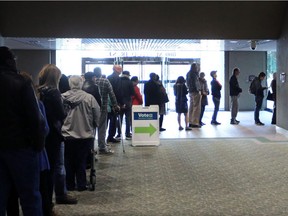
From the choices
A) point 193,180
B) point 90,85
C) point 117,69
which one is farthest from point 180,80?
point 193,180

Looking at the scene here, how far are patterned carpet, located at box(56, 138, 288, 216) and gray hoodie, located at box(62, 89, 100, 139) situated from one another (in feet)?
2.42

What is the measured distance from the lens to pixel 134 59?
16.5 meters

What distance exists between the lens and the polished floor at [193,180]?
Answer: 4453 millimetres

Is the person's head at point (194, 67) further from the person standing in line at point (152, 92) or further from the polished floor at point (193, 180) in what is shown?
the polished floor at point (193, 180)

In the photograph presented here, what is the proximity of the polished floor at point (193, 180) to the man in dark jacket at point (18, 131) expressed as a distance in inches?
54.6

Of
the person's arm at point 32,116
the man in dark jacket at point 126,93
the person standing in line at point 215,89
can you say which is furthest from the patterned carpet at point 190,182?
the person standing in line at point 215,89

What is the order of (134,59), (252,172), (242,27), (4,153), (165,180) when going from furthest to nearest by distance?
1. (134,59)
2. (242,27)
3. (252,172)
4. (165,180)
5. (4,153)

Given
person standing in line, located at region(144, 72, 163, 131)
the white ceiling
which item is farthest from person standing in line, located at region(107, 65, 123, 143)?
the white ceiling

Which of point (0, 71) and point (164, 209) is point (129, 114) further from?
point (0, 71)

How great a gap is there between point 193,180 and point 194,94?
543 cm

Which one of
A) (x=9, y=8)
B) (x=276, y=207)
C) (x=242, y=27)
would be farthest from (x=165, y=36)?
(x=276, y=207)

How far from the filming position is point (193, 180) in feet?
18.6

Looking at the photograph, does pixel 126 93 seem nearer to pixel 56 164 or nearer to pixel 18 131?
pixel 56 164

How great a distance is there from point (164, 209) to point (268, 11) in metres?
6.60
